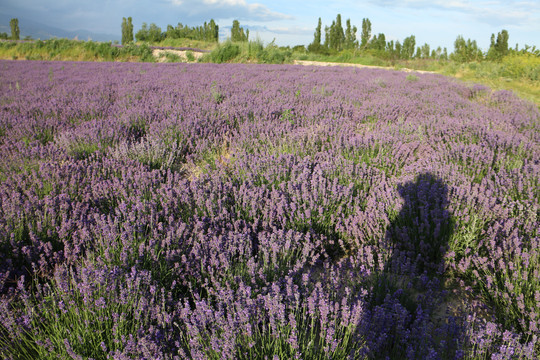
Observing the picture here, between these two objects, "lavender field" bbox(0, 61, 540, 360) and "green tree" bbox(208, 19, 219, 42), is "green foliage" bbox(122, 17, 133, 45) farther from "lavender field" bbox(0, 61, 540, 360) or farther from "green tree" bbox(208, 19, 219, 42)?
"lavender field" bbox(0, 61, 540, 360)

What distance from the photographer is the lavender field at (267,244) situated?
142 cm

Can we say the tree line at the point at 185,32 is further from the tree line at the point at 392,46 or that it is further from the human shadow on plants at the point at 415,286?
the human shadow on plants at the point at 415,286

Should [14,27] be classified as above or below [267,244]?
above

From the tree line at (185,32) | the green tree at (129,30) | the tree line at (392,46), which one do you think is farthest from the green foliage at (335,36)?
the green tree at (129,30)

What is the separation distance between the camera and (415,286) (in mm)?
2051

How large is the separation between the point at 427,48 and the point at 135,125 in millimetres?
43784

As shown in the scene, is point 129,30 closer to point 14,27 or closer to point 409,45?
point 14,27

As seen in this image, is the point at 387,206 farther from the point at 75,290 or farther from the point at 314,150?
the point at 75,290

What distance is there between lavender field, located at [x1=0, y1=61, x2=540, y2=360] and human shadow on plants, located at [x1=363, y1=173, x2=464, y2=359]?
0.01m

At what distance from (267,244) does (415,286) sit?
97 centimetres

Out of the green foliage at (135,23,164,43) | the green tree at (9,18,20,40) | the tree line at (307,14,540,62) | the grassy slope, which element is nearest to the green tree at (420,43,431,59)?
the tree line at (307,14,540,62)

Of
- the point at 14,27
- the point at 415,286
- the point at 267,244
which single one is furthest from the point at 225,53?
the point at 14,27

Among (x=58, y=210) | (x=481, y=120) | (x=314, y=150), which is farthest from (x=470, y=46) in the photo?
(x=58, y=210)

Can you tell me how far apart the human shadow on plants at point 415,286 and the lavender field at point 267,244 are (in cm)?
1
